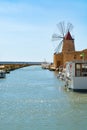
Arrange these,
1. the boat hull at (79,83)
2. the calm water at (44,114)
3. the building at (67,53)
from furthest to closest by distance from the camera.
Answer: the building at (67,53), the boat hull at (79,83), the calm water at (44,114)

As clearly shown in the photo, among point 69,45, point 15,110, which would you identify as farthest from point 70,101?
point 69,45

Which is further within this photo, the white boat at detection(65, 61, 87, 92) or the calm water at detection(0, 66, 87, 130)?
the white boat at detection(65, 61, 87, 92)

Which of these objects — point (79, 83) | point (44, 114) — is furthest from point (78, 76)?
point (44, 114)

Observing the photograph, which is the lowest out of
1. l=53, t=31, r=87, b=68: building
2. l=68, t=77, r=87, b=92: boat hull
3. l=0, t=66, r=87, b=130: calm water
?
l=0, t=66, r=87, b=130: calm water

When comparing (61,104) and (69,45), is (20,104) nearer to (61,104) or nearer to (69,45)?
(61,104)

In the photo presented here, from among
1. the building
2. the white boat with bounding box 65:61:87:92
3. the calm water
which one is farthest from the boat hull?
the building

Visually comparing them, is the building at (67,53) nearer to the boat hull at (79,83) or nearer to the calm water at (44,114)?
the boat hull at (79,83)

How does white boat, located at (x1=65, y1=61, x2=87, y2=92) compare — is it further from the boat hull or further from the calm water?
the calm water

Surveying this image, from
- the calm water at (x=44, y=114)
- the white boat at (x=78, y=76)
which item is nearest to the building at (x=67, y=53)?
the white boat at (x=78, y=76)

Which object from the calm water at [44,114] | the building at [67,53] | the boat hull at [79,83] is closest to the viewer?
the calm water at [44,114]

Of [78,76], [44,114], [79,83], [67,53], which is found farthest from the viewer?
[67,53]

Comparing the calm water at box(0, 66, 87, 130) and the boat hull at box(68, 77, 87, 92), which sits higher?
the boat hull at box(68, 77, 87, 92)

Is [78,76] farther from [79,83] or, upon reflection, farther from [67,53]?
[67,53]

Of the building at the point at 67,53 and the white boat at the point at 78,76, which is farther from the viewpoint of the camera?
the building at the point at 67,53
